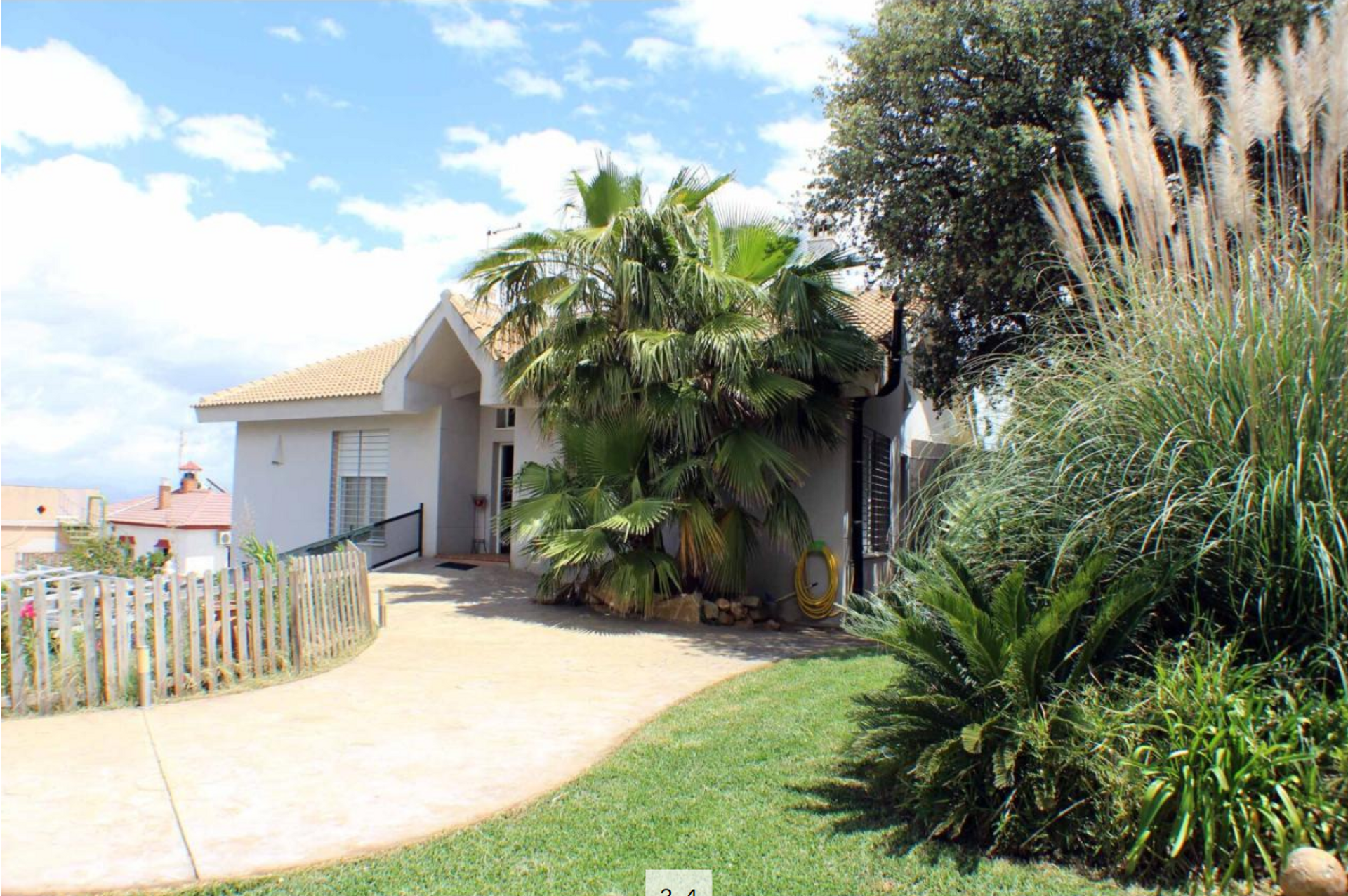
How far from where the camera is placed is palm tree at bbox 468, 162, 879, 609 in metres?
11.7

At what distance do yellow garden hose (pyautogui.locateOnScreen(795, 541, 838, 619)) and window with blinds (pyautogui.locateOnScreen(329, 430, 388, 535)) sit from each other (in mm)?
8982

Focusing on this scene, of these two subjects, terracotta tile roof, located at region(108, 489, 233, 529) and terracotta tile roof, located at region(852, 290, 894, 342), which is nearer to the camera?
terracotta tile roof, located at region(852, 290, 894, 342)

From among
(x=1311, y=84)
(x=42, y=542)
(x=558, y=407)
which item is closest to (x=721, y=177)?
(x=558, y=407)

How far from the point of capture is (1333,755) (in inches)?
150

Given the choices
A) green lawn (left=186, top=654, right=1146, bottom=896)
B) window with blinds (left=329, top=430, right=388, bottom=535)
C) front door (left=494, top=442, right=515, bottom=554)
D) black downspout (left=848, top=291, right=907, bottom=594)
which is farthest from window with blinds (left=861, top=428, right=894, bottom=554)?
window with blinds (left=329, top=430, right=388, bottom=535)

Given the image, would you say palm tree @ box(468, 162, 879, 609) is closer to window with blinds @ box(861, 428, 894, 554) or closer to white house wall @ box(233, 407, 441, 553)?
window with blinds @ box(861, 428, 894, 554)

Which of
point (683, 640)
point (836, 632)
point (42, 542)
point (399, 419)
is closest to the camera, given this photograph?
point (683, 640)

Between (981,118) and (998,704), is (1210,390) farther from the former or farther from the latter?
(981,118)

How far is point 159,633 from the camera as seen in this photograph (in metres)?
7.32

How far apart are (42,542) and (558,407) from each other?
33.2 m

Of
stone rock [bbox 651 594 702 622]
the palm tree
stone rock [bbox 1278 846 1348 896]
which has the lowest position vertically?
stone rock [bbox 651 594 702 622]

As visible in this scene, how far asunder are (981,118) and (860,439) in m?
4.52

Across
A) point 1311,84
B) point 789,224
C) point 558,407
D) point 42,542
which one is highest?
point 789,224

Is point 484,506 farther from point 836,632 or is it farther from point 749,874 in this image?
point 749,874
